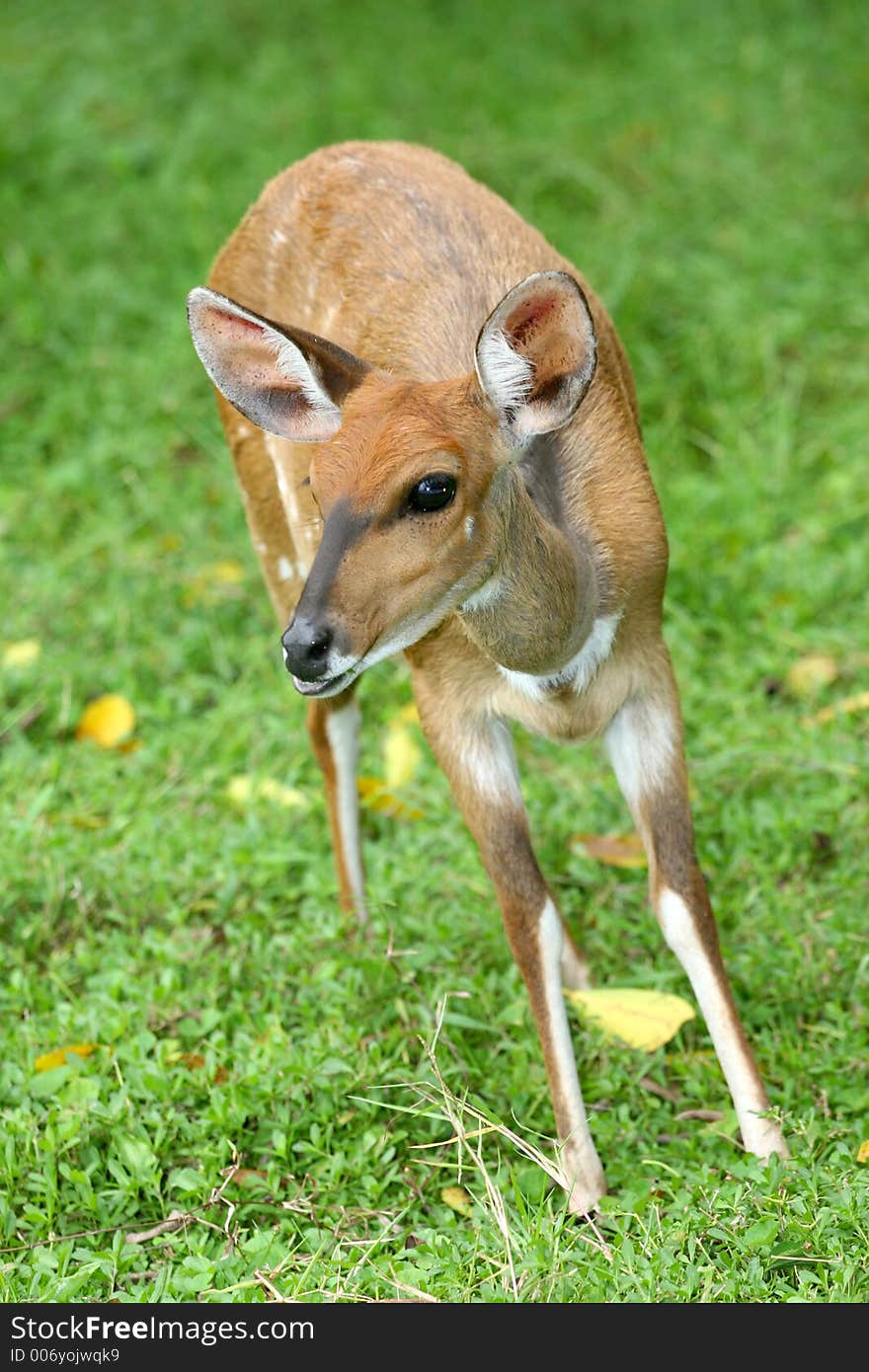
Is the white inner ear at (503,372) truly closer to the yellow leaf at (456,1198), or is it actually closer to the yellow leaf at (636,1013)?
the yellow leaf at (636,1013)

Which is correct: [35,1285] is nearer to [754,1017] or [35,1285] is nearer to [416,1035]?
[416,1035]

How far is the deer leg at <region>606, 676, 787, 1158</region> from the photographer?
402 cm

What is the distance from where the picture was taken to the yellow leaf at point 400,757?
17.8 ft

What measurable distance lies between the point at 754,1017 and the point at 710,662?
1.67 metres

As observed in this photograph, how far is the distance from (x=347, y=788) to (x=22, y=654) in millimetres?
1590

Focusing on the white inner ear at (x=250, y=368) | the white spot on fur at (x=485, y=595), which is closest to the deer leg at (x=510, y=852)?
the white spot on fur at (x=485, y=595)

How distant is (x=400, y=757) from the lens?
18.0ft

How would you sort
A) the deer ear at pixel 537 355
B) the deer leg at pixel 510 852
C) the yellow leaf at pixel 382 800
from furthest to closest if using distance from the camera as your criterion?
the yellow leaf at pixel 382 800 < the deer leg at pixel 510 852 < the deer ear at pixel 537 355

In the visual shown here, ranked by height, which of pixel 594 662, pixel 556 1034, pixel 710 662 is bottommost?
pixel 710 662

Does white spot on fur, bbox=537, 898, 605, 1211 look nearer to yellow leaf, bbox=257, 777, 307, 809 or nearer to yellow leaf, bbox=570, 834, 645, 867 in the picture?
yellow leaf, bbox=570, 834, 645, 867

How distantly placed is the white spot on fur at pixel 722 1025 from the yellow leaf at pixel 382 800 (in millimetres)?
1346

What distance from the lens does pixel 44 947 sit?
476 cm

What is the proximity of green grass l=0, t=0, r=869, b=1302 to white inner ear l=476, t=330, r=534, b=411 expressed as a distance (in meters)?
1.40

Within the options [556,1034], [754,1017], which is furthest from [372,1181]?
[754,1017]
